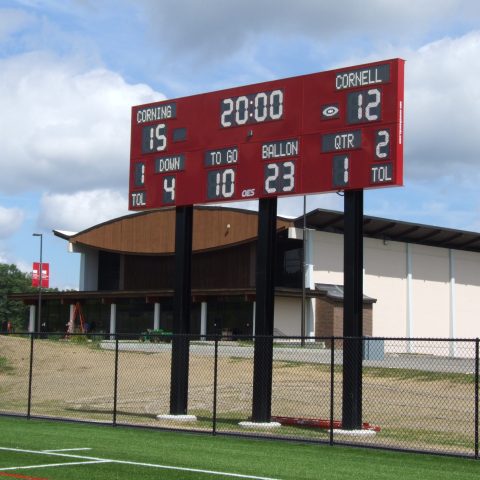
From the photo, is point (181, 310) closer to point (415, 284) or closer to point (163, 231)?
point (415, 284)

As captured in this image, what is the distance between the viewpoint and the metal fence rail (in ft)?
64.3

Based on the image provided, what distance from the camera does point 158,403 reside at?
92.0 ft

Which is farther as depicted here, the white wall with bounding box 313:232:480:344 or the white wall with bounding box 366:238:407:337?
the white wall with bounding box 366:238:407:337

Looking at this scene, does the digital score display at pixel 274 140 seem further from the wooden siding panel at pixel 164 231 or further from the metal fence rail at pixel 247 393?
the wooden siding panel at pixel 164 231

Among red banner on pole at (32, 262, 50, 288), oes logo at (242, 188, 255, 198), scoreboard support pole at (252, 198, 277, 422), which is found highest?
red banner on pole at (32, 262, 50, 288)

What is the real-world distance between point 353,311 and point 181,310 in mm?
5304

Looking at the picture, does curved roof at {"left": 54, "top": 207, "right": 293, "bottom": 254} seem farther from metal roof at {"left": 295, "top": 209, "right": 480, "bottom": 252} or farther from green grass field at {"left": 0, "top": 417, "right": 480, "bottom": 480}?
green grass field at {"left": 0, "top": 417, "right": 480, "bottom": 480}

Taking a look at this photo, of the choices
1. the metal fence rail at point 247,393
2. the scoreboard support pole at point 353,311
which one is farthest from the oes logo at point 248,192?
the metal fence rail at point 247,393

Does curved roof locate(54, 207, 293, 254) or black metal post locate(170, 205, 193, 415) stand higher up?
curved roof locate(54, 207, 293, 254)

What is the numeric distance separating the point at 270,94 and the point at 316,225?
3803 cm

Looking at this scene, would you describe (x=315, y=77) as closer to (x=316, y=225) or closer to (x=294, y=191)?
(x=294, y=191)

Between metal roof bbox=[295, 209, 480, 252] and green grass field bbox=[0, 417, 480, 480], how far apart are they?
131ft

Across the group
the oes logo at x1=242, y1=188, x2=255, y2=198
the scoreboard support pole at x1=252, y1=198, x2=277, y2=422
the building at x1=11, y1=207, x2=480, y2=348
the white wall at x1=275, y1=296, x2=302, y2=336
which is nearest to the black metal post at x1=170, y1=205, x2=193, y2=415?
the oes logo at x1=242, y1=188, x2=255, y2=198

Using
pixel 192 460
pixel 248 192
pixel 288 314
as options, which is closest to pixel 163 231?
pixel 288 314
